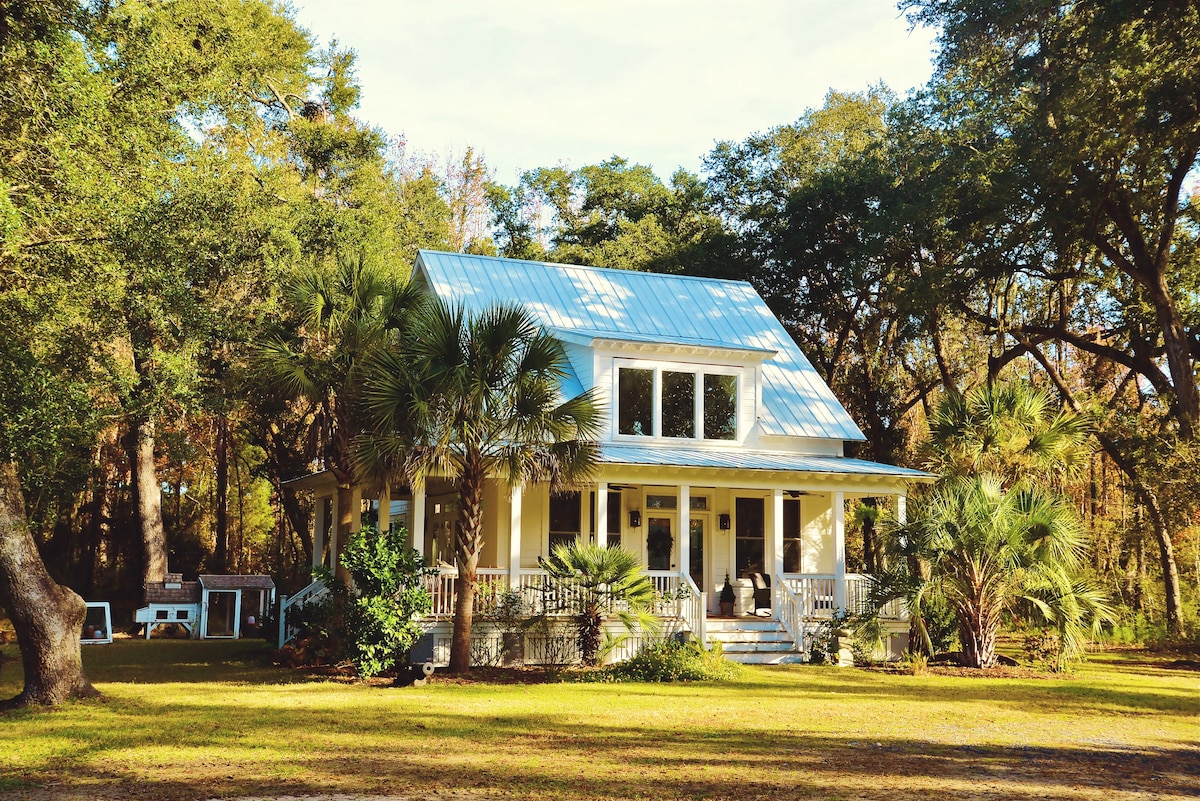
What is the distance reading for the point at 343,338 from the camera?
1769cm

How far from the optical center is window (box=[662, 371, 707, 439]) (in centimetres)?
2208

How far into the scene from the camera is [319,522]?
82.3 ft

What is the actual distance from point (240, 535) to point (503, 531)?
2147cm

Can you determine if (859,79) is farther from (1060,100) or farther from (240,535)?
(240,535)

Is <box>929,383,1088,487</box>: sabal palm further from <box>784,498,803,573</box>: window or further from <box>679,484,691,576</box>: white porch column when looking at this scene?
<box>679,484,691,576</box>: white porch column

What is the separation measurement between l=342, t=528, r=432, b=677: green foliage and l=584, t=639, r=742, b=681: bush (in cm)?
305

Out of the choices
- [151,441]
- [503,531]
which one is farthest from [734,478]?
[151,441]

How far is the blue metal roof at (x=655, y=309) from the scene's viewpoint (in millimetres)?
23766

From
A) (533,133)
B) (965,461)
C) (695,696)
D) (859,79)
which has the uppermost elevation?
(859,79)

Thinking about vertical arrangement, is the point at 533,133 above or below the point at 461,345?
above

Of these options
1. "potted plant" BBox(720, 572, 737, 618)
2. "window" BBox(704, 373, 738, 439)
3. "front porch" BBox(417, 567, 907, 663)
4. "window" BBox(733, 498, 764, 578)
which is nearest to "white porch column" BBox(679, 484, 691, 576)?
"front porch" BBox(417, 567, 907, 663)

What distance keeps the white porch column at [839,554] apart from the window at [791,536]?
83.3 inches

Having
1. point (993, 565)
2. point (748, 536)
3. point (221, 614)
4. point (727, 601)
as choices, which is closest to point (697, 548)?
point (748, 536)

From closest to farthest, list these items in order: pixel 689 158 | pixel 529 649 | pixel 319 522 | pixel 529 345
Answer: pixel 529 345 → pixel 529 649 → pixel 319 522 → pixel 689 158
